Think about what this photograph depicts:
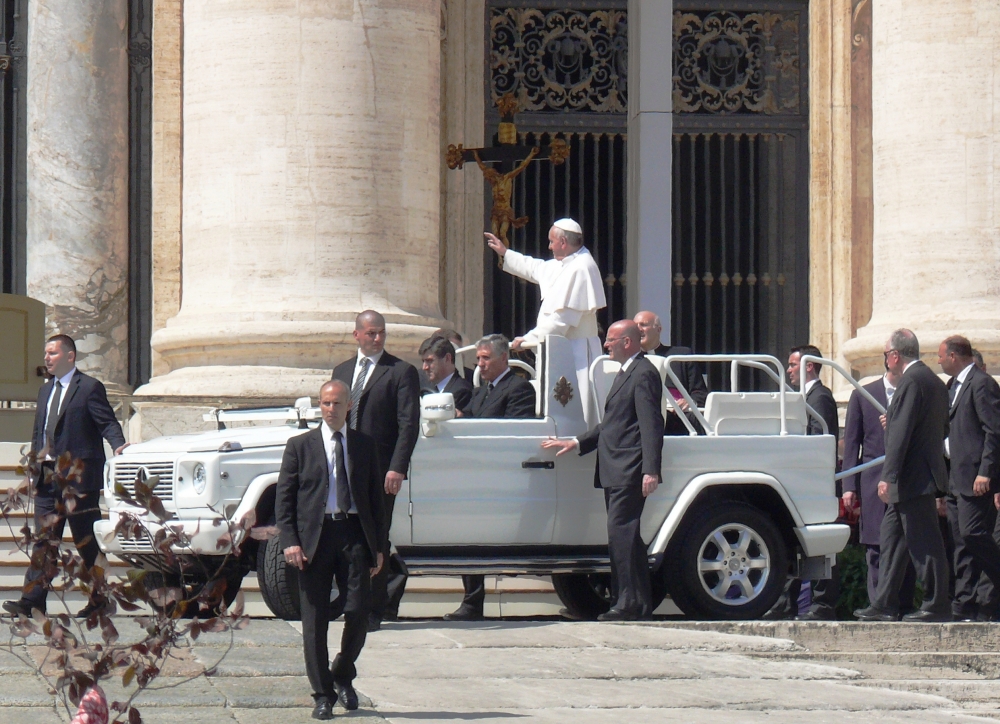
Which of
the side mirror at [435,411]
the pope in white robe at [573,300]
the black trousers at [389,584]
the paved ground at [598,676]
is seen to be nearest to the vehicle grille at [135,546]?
the paved ground at [598,676]

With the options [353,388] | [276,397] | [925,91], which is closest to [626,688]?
[353,388]

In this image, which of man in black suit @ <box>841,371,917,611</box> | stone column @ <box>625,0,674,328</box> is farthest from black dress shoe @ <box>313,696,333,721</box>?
stone column @ <box>625,0,674,328</box>

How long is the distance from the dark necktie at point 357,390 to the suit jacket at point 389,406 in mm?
40

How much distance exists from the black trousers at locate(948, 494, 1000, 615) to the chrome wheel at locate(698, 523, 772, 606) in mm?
A: 1188

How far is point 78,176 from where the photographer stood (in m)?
16.9

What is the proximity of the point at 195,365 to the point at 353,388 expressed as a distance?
3638 millimetres

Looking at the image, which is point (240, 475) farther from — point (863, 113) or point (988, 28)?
point (863, 113)

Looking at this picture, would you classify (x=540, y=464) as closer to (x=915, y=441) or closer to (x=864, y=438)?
(x=915, y=441)

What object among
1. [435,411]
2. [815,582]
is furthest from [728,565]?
[435,411]

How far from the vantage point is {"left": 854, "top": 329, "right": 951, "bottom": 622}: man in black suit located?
1089cm

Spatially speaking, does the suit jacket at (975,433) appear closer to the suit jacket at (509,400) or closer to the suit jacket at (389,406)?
the suit jacket at (509,400)

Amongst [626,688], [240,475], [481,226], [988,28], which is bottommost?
[626,688]

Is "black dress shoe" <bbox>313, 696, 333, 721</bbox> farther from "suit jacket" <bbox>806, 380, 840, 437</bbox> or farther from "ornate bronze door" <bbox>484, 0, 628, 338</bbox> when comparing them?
"ornate bronze door" <bbox>484, 0, 628, 338</bbox>

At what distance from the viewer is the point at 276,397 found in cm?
1331
